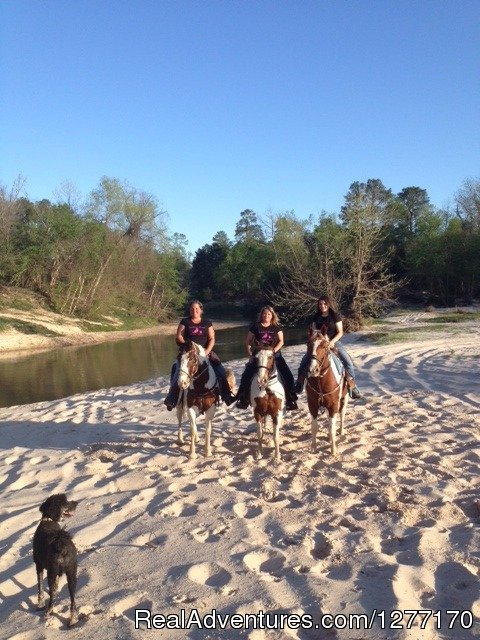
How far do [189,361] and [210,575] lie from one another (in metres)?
3.81

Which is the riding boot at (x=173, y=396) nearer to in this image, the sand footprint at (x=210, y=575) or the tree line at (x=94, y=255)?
the sand footprint at (x=210, y=575)

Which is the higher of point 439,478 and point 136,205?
point 136,205

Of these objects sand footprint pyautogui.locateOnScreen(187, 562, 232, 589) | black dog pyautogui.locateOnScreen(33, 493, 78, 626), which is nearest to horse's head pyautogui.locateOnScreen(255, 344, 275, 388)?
sand footprint pyautogui.locateOnScreen(187, 562, 232, 589)

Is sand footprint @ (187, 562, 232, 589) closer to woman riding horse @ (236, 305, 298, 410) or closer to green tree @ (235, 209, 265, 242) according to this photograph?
woman riding horse @ (236, 305, 298, 410)

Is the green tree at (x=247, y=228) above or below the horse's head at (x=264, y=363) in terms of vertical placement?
above

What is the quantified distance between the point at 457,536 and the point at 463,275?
4739 centimetres

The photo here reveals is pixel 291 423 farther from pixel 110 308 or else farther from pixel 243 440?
pixel 110 308

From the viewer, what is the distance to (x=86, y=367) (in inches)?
992

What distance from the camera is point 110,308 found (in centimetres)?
5009

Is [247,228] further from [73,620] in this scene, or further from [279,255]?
[73,620]

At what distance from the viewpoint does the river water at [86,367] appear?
61.4ft

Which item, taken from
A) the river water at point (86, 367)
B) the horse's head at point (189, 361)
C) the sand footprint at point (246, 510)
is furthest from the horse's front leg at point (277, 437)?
the river water at point (86, 367)

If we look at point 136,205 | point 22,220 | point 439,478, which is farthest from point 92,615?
point 136,205

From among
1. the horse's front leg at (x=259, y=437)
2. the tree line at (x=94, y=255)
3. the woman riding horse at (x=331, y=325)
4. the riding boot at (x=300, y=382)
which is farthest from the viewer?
the tree line at (x=94, y=255)
